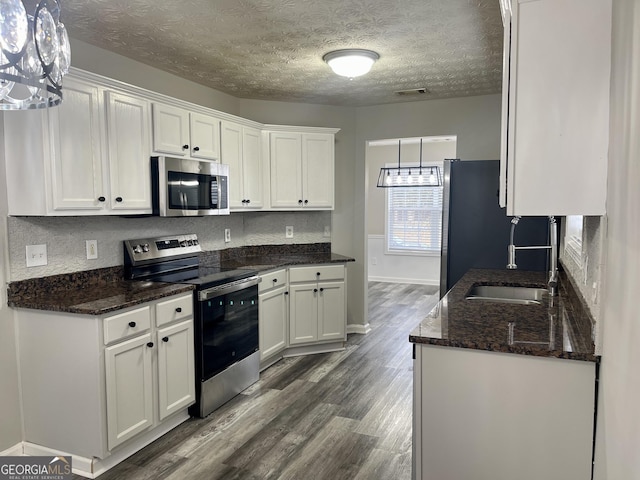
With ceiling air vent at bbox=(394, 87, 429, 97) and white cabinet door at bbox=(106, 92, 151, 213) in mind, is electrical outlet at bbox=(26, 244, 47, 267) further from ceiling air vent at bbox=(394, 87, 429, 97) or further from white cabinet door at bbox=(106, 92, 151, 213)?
ceiling air vent at bbox=(394, 87, 429, 97)

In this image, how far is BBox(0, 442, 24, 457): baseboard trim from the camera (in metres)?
2.42

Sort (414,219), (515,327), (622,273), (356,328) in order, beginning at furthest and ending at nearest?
(414,219) → (356,328) → (515,327) → (622,273)

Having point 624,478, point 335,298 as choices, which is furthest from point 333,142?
point 624,478

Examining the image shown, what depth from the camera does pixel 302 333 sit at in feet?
13.7

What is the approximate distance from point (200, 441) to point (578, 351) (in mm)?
2139

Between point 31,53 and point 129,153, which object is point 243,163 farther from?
point 31,53

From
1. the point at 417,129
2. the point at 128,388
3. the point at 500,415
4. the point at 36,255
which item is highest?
the point at 417,129

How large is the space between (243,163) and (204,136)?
1.81 ft

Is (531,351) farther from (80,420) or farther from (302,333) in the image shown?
(302,333)

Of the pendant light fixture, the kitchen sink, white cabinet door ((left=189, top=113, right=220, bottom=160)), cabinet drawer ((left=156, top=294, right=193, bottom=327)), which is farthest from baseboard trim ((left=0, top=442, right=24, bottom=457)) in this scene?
the pendant light fixture

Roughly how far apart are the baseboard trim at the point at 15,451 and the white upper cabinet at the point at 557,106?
280cm

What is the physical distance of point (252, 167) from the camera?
405 centimetres

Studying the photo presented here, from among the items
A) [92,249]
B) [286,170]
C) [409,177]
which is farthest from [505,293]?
[409,177]

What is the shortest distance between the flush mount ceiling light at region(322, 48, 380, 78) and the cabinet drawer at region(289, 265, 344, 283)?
1.75 m
